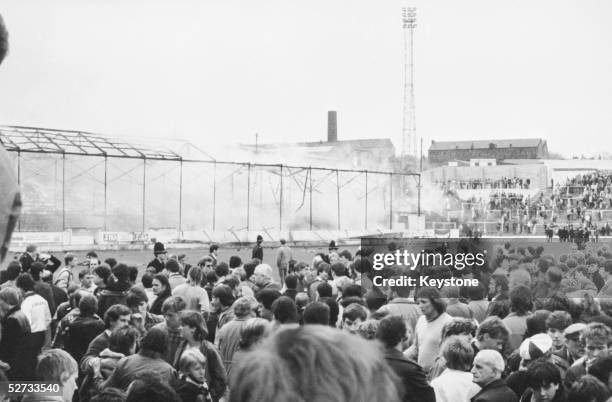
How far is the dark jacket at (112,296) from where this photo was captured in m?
8.88

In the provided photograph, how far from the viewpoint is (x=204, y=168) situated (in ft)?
208

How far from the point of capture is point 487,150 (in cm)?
11581

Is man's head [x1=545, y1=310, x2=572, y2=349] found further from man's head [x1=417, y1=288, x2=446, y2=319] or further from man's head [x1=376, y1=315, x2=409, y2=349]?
man's head [x1=376, y1=315, x2=409, y2=349]

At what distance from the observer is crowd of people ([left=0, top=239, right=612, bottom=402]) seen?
1398 millimetres

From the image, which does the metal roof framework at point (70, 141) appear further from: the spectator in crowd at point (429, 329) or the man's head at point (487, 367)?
the man's head at point (487, 367)

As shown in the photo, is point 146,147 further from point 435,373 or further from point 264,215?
point 435,373

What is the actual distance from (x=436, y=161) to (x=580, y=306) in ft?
372

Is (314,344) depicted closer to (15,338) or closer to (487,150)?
(15,338)

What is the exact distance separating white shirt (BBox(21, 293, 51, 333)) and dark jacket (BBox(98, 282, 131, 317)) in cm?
60

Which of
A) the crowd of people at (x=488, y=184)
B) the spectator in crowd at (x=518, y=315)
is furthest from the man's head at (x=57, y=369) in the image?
the crowd of people at (x=488, y=184)

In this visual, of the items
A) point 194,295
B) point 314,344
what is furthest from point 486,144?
point 314,344

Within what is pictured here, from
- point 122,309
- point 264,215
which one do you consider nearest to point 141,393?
point 122,309

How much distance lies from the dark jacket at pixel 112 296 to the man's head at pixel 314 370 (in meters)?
7.63

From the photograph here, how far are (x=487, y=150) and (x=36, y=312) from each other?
11178cm
